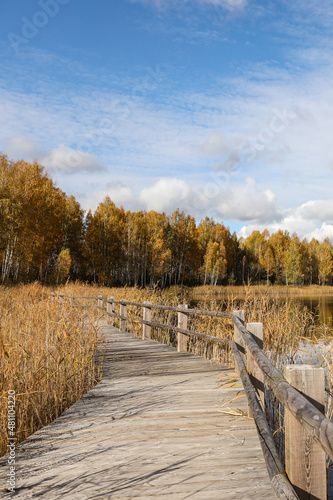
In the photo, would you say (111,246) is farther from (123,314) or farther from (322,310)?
(123,314)

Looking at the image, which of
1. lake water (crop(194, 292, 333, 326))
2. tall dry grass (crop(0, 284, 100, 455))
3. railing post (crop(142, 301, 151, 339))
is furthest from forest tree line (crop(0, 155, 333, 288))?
tall dry grass (crop(0, 284, 100, 455))

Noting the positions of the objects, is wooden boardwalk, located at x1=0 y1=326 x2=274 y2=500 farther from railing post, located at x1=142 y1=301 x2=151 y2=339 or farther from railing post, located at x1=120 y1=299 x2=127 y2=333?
railing post, located at x1=120 y1=299 x2=127 y2=333

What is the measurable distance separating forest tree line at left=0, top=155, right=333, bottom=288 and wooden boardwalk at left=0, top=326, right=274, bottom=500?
22.1ft

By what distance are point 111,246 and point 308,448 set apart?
41.2 metres

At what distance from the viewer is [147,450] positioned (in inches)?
126

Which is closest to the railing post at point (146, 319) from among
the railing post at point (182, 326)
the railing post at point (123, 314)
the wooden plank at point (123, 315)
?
the wooden plank at point (123, 315)

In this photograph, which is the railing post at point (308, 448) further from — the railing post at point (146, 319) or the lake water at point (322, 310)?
the lake water at point (322, 310)

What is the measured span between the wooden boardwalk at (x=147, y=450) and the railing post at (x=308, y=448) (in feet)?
1.69

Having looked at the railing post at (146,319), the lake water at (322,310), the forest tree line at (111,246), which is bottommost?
the lake water at (322,310)

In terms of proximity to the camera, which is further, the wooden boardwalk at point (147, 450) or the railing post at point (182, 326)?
the railing post at point (182, 326)

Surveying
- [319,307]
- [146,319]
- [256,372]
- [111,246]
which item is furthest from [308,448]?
[111,246]

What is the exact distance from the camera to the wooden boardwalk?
8.52ft

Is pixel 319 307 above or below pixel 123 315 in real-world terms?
below

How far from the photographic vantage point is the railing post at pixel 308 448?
2.05m
